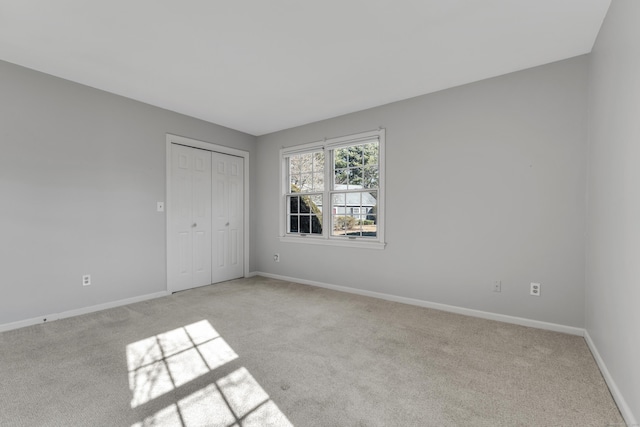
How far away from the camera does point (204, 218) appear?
4.40 m

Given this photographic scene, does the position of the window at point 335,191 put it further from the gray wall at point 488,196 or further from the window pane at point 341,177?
the gray wall at point 488,196

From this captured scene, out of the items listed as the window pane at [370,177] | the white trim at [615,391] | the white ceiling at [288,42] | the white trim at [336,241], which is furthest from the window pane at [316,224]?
the white trim at [615,391]

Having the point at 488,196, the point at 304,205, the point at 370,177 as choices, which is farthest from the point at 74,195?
the point at 488,196

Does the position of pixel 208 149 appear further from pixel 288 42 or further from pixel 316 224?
pixel 288 42

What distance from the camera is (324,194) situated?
14.4 feet

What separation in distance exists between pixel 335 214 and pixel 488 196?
6.60 feet

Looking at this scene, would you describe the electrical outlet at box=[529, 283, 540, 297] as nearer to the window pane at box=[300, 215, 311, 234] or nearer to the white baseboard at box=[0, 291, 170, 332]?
the window pane at box=[300, 215, 311, 234]

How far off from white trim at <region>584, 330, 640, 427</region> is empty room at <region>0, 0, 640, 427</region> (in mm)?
21

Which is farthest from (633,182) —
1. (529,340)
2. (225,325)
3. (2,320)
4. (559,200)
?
(2,320)

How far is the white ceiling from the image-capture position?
6.62 feet

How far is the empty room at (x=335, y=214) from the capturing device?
1750 mm

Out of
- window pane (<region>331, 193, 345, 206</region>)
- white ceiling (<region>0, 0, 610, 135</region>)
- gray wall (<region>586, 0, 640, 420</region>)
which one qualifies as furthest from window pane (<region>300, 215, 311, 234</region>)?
gray wall (<region>586, 0, 640, 420</region>)

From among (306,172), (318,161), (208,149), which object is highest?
(208,149)

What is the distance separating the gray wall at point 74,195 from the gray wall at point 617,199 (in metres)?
4.39
